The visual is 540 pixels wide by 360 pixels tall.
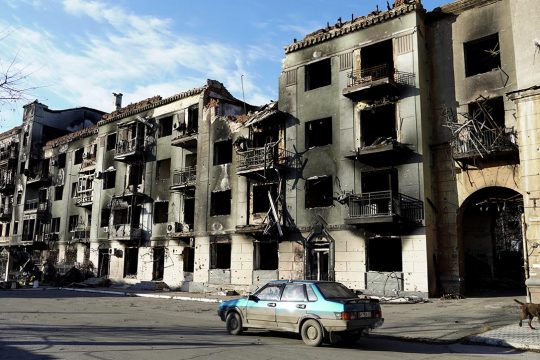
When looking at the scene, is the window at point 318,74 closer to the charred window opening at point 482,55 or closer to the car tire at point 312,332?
the charred window opening at point 482,55

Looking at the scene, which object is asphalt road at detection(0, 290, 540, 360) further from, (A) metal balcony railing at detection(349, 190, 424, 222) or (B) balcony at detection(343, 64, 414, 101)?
(B) balcony at detection(343, 64, 414, 101)

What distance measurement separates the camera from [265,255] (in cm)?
2811

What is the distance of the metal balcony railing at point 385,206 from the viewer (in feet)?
71.4

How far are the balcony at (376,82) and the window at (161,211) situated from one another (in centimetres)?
1587

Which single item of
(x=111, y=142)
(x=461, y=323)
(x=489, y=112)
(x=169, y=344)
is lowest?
(x=169, y=344)

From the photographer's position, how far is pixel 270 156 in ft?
87.7

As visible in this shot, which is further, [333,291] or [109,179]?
[109,179]

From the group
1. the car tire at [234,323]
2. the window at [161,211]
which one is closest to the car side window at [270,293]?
the car tire at [234,323]

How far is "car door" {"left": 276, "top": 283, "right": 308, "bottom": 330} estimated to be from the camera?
1105 cm

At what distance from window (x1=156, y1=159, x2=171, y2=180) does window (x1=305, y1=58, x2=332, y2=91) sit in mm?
12509

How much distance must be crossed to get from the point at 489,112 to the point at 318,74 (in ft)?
32.9

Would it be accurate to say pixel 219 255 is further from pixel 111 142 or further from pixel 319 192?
pixel 111 142

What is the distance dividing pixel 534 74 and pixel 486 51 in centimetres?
329

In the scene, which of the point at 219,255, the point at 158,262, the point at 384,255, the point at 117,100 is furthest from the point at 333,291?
the point at 117,100
